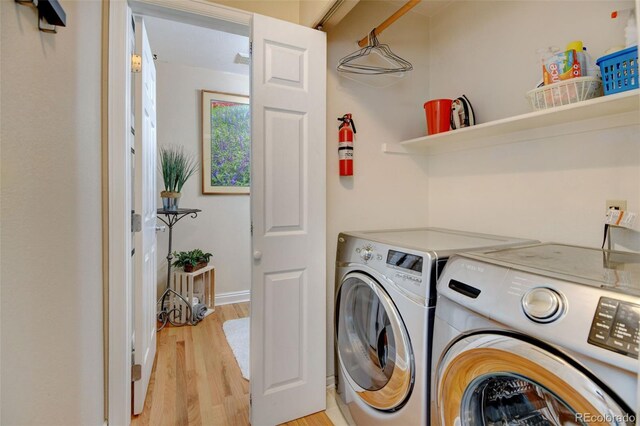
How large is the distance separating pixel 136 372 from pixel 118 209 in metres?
0.88

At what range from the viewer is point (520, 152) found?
1559mm

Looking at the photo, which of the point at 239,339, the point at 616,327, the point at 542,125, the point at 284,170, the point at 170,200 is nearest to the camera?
the point at 616,327

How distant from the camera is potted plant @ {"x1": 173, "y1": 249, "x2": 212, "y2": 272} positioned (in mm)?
2868

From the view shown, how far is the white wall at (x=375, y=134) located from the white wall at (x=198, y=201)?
150 cm

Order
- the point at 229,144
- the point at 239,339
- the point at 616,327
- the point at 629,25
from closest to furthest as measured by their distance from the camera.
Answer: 1. the point at 616,327
2. the point at 629,25
3. the point at 239,339
4. the point at 229,144

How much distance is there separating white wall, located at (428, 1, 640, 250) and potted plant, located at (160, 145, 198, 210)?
220cm

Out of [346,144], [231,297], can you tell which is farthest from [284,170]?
[231,297]

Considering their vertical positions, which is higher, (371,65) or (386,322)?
(371,65)

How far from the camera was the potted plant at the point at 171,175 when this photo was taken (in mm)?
2703

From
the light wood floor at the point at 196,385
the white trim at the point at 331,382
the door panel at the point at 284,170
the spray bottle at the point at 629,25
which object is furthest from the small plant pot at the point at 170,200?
the spray bottle at the point at 629,25

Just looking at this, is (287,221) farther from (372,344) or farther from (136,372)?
(136,372)

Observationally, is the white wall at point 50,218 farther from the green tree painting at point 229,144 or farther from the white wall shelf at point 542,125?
the green tree painting at point 229,144

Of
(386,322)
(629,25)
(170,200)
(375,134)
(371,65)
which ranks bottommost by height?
(386,322)

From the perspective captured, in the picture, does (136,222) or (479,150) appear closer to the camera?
(136,222)
